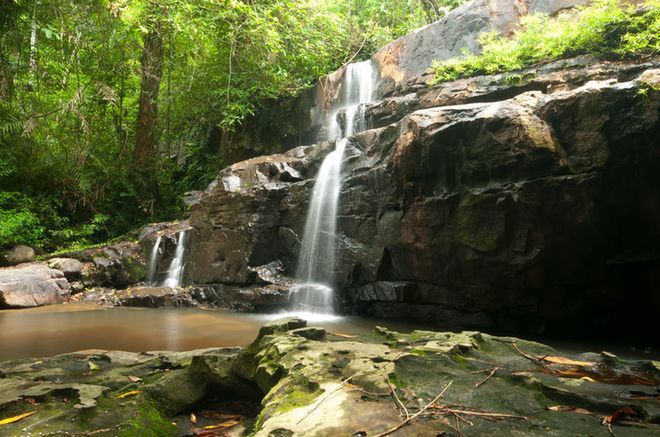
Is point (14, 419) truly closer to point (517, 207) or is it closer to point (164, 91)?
point (517, 207)

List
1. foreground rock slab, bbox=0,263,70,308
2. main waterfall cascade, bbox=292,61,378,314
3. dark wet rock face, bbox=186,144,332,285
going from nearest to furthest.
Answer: main waterfall cascade, bbox=292,61,378,314, foreground rock slab, bbox=0,263,70,308, dark wet rock face, bbox=186,144,332,285

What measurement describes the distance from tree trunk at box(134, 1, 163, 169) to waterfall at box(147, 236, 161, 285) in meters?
4.21

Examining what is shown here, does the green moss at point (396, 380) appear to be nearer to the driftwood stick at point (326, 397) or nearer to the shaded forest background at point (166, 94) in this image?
the driftwood stick at point (326, 397)

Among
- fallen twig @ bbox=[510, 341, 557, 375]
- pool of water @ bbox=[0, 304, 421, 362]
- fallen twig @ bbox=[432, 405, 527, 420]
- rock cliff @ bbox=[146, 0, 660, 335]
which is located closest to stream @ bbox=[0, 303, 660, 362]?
Result: pool of water @ bbox=[0, 304, 421, 362]

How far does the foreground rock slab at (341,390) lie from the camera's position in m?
1.89

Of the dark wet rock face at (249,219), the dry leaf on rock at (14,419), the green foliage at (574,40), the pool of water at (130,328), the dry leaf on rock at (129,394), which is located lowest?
the pool of water at (130,328)

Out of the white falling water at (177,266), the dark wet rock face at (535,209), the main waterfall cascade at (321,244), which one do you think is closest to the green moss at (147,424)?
the dark wet rock face at (535,209)

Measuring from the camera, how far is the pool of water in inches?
200

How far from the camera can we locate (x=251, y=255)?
28.2 feet

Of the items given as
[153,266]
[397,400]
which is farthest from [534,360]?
[153,266]

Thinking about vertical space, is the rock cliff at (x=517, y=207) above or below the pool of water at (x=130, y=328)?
above

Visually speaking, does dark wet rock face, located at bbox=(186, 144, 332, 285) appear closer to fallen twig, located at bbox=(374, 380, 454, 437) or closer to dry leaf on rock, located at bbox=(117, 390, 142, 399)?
dry leaf on rock, located at bbox=(117, 390, 142, 399)

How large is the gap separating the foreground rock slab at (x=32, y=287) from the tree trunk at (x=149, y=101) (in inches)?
194

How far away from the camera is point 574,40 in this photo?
746cm
